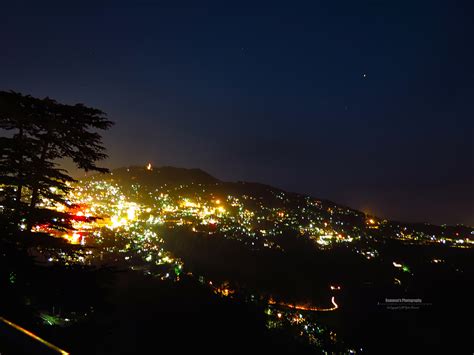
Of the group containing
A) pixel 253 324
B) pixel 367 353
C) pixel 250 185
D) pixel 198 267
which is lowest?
pixel 367 353

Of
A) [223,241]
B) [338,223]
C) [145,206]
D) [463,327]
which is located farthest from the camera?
[338,223]

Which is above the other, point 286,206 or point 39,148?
point 286,206

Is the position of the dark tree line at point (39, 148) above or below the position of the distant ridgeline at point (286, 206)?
below

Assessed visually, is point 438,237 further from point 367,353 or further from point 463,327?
point 367,353

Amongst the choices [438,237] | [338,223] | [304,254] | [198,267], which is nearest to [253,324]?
[198,267]

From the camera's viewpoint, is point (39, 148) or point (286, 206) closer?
point (39, 148)

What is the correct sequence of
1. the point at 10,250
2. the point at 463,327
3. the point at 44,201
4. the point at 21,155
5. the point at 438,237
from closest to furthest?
the point at 10,250 → the point at 21,155 → the point at 44,201 → the point at 463,327 → the point at 438,237

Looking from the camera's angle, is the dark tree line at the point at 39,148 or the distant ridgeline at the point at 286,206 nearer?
the dark tree line at the point at 39,148

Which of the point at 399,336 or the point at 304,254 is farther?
the point at 304,254
